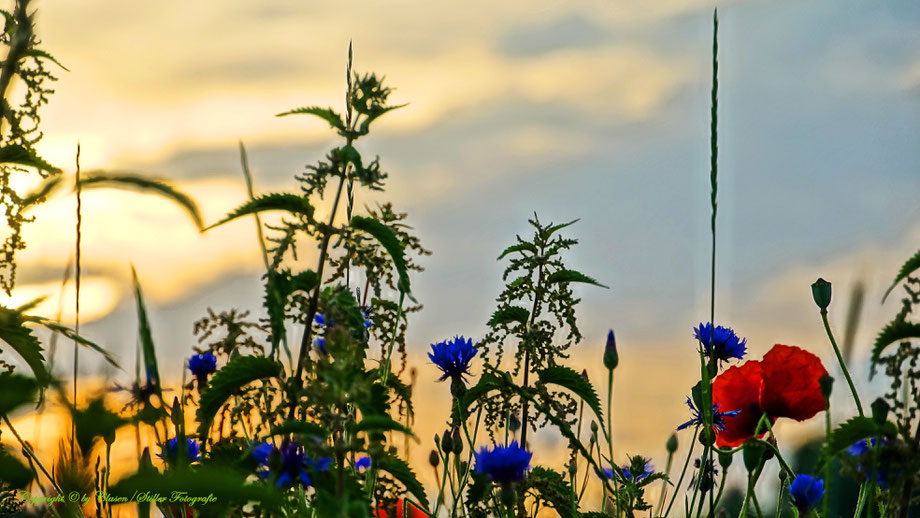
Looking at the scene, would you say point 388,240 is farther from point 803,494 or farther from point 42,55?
point 803,494

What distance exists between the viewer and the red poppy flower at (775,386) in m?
2.69

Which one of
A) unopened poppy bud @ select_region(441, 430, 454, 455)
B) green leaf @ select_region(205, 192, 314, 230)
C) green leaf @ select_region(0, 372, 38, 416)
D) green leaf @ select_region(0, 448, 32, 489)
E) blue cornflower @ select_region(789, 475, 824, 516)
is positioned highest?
green leaf @ select_region(205, 192, 314, 230)

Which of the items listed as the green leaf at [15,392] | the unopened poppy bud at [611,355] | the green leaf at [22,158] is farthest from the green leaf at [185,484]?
the unopened poppy bud at [611,355]

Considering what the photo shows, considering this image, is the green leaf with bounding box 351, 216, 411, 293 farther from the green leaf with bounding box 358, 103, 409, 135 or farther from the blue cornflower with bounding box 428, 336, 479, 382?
the blue cornflower with bounding box 428, 336, 479, 382

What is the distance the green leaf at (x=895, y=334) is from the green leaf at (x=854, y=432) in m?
0.12

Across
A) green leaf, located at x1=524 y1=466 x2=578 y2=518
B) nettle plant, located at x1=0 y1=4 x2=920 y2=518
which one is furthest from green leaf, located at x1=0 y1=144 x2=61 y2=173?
green leaf, located at x1=524 y1=466 x2=578 y2=518

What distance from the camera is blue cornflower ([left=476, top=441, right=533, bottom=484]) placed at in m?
2.04

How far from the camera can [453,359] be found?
2.79 m

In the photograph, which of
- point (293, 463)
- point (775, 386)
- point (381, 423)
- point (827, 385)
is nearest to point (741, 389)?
point (775, 386)

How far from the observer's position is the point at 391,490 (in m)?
Answer: 2.16

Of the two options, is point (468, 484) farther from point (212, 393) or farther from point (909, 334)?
point (909, 334)

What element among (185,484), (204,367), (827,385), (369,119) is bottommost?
(185,484)

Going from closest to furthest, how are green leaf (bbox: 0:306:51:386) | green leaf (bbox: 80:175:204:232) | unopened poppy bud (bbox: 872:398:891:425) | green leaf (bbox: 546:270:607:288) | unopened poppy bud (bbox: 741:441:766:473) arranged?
green leaf (bbox: 80:175:204:232) → unopened poppy bud (bbox: 872:398:891:425) → green leaf (bbox: 0:306:51:386) → unopened poppy bud (bbox: 741:441:766:473) → green leaf (bbox: 546:270:607:288)

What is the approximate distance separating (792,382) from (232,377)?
1.71 metres
